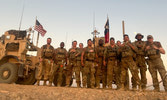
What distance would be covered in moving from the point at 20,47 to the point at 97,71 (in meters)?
4.40

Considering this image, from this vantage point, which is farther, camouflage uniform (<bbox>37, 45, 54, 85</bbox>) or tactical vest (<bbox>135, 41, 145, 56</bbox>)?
camouflage uniform (<bbox>37, 45, 54, 85</bbox>)

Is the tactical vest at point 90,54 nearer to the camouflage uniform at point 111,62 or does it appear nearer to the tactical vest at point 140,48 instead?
the camouflage uniform at point 111,62

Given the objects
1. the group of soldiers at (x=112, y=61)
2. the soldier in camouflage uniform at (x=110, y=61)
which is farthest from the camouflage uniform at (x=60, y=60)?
the soldier in camouflage uniform at (x=110, y=61)

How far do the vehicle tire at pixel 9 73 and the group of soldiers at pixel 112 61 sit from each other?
4.48ft

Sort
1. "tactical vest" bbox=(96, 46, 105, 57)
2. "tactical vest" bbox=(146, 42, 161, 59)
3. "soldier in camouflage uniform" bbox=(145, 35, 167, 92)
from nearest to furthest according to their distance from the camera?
"soldier in camouflage uniform" bbox=(145, 35, 167, 92) → "tactical vest" bbox=(146, 42, 161, 59) → "tactical vest" bbox=(96, 46, 105, 57)

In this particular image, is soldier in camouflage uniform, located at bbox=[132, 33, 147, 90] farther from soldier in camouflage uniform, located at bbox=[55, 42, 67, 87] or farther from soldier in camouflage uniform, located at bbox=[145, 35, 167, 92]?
soldier in camouflage uniform, located at bbox=[55, 42, 67, 87]

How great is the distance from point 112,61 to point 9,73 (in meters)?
4.63

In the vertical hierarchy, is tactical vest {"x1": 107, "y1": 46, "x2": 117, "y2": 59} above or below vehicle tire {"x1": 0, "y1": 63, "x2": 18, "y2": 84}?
above

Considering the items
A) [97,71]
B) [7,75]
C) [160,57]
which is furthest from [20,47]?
[160,57]

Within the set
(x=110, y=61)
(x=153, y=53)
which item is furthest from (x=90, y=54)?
(x=153, y=53)

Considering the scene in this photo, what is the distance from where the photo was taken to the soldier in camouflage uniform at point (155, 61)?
428cm

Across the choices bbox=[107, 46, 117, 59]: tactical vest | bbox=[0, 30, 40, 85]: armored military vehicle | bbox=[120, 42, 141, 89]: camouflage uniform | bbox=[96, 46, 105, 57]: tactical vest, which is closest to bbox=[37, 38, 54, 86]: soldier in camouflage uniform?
bbox=[0, 30, 40, 85]: armored military vehicle

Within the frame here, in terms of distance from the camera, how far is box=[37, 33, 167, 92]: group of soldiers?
442 centimetres

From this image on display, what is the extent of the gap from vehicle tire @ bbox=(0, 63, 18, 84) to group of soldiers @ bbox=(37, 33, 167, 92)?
1366mm
